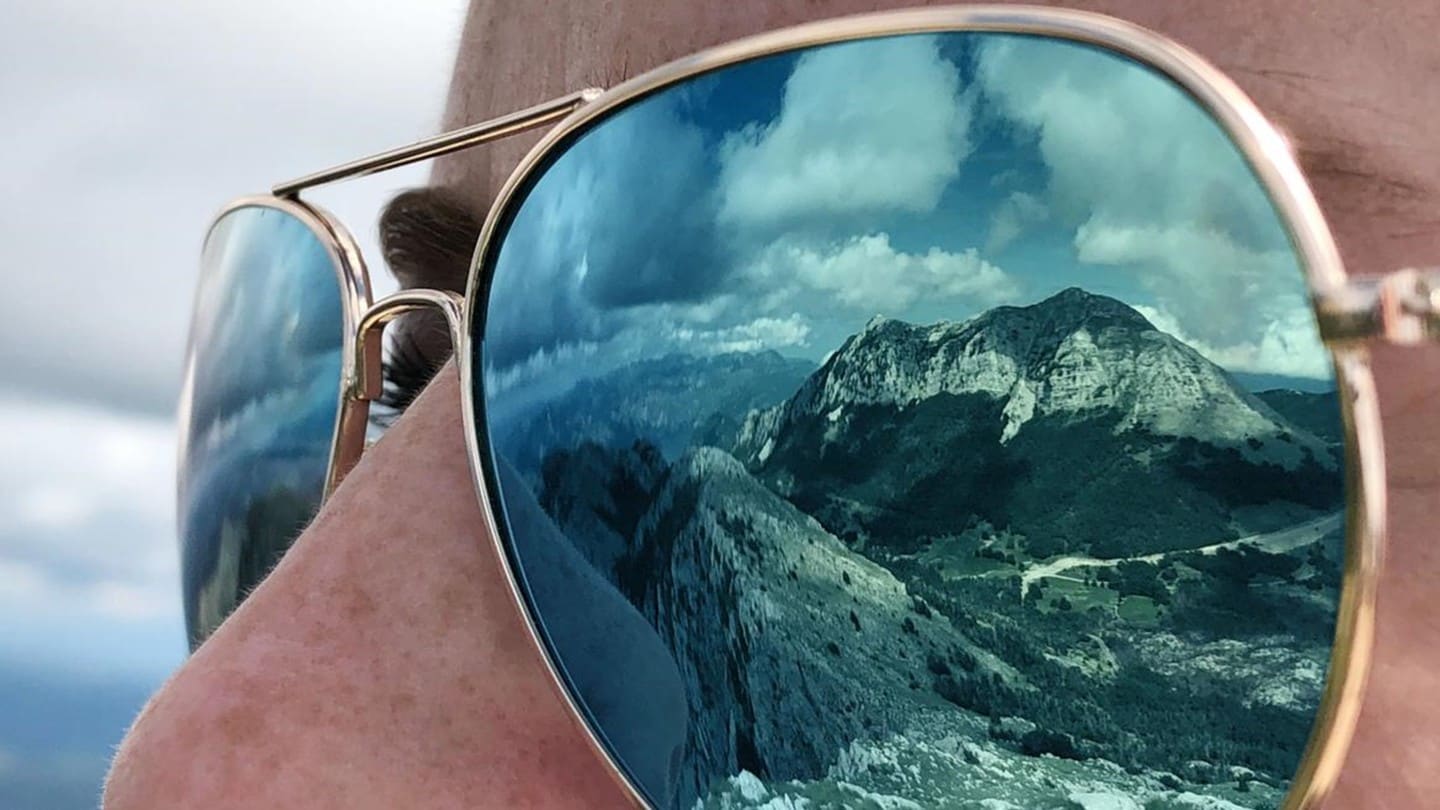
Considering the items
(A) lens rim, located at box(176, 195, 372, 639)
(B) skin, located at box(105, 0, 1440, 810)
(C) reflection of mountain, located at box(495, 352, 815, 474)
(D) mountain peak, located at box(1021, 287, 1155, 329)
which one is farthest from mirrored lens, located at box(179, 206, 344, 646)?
(D) mountain peak, located at box(1021, 287, 1155, 329)

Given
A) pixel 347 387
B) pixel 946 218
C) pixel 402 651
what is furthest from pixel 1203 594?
pixel 347 387

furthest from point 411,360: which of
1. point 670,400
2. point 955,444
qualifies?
point 955,444

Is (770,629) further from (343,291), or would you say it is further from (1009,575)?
(343,291)

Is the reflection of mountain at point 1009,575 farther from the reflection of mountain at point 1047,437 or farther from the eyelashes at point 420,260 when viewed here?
the eyelashes at point 420,260

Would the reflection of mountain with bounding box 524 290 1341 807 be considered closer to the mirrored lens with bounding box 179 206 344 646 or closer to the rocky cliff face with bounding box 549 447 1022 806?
the rocky cliff face with bounding box 549 447 1022 806

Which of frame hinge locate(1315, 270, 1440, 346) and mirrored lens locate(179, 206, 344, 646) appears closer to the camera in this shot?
frame hinge locate(1315, 270, 1440, 346)

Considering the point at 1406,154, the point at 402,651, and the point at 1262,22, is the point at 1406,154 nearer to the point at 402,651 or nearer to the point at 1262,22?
the point at 1262,22
